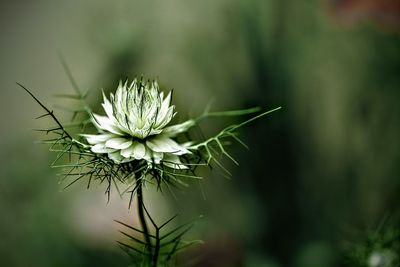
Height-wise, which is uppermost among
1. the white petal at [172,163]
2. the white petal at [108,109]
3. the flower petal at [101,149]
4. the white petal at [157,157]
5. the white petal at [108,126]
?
the white petal at [108,109]

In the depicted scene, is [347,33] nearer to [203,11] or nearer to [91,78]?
[203,11]

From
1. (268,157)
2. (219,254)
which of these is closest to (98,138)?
(219,254)

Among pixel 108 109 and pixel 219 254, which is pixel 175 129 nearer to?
pixel 108 109

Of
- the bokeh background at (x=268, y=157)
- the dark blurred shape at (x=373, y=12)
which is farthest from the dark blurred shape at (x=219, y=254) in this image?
the dark blurred shape at (x=373, y=12)

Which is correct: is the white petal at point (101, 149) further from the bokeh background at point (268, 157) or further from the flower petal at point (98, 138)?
the bokeh background at point (268, 157)

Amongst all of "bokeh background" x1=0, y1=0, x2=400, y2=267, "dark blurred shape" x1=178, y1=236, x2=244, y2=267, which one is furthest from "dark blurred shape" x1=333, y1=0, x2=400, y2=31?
"dark blurred shape" x1=178, y1=236, x2=244, y2=267

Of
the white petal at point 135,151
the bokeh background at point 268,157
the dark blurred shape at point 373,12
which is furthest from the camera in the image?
the bokeh background at point 268,157
